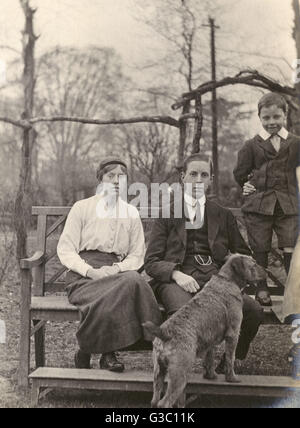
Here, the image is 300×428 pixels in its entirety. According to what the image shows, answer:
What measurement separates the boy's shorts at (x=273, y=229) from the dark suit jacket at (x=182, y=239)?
3.9 inches

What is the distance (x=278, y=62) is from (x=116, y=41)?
116cm

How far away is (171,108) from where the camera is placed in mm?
3775

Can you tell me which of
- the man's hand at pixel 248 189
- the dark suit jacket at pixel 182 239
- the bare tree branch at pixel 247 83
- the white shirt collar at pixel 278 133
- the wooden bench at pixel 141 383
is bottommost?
the wooden bench at pixel 141 383

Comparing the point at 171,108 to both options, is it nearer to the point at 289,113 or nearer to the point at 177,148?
the point at 177,148

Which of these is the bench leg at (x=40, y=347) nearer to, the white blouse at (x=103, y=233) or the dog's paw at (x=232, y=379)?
the white blouse at (x=103, y=233)

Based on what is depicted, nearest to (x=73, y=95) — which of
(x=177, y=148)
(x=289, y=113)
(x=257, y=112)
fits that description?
(x=177, y=148)

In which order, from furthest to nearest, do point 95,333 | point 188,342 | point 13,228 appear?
point 13,228, point 95,333, point 188,342

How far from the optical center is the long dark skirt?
3193mm

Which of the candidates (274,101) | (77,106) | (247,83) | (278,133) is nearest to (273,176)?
(278,133)

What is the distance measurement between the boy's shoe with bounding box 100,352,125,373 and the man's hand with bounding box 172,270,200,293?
63 cm

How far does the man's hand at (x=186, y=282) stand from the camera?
3321 millimetres

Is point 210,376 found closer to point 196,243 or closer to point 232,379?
point 232,379

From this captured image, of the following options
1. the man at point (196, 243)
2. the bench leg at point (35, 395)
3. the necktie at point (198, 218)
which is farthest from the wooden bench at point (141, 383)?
the necktie at point (198, 218)

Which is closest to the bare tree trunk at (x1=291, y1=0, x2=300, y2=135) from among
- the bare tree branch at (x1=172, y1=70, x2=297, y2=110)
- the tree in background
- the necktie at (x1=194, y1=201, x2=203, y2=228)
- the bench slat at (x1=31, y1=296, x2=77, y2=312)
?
the bare tree branch at (x1=172, y1=70, x2=297, y2=110)
